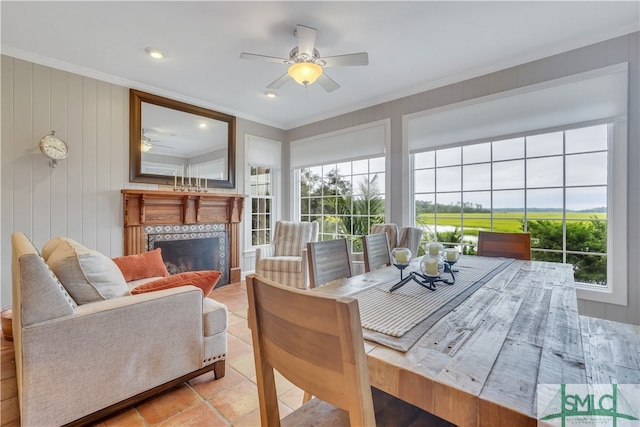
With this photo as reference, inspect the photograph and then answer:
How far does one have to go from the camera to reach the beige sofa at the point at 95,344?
126 cm

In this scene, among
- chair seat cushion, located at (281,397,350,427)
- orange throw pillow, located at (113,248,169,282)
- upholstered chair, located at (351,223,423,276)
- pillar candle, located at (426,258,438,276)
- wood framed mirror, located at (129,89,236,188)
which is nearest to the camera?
chair seat cushion, located at (281,397,350,427)

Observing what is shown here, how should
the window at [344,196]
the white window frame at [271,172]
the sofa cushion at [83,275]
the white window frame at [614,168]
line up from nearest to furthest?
1. the sofa cushion at [83,275]
2. the white window frame at [614,168]
3. the window at [344,196]
4. the white window frame at [271,172]

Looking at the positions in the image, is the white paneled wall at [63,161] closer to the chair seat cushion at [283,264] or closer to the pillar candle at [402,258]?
the chair seat cushion at [283,264]

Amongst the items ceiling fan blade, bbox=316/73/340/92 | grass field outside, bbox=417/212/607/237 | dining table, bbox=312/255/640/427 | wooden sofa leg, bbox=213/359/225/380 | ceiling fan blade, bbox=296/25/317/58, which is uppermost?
ceiling fan blade, bbox=296/25/317/58

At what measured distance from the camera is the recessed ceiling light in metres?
2.64

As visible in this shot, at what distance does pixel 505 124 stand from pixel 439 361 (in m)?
3.07

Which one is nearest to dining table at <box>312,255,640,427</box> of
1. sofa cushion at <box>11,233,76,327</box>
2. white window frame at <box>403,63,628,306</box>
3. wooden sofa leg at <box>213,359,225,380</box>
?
wooden sofa leg at <box>213,359,225,380</box>

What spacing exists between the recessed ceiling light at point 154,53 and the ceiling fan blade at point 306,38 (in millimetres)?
1409

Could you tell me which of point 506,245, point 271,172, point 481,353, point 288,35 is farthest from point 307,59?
→ point 271,172

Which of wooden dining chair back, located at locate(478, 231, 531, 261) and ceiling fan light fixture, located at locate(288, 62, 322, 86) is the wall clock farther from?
wooden dining chair back, located at locate(478, 231, 531, 261)

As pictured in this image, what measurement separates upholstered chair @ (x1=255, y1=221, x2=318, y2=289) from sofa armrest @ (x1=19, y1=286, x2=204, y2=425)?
193 centimetres

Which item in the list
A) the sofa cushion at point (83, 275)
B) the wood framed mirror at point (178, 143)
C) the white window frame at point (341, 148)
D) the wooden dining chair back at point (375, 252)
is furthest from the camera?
the white window frame at point (341, 148)

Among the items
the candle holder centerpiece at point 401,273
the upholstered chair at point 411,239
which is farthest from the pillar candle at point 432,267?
the upholstered chair at point 411,239

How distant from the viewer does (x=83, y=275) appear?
1.49 m
